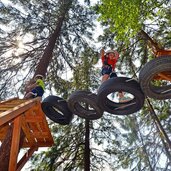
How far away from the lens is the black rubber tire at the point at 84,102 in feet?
21.6

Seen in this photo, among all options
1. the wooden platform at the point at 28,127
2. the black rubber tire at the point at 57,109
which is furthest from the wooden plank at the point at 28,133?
the black rubber tire at the point at 57,109

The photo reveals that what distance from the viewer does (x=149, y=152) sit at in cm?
1523

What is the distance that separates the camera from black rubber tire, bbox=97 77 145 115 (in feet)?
19.1

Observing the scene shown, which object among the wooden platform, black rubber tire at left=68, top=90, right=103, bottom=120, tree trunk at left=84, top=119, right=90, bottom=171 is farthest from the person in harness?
tree trunk at left=84, top=119, right=90, bottom=171

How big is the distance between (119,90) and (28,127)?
283cm

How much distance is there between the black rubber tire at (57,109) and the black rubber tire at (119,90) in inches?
52.3

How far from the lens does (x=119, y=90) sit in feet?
19.4

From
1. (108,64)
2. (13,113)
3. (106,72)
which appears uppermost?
(108,64)

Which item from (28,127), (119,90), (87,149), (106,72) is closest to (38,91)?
(28,127)

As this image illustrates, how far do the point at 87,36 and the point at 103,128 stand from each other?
4963 mm

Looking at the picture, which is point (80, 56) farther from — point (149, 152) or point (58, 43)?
point (149, 152)

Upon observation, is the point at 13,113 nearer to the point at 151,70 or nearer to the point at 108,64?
the point at 151,70

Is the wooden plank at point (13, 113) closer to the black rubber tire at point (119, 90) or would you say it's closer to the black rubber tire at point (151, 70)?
the black rubber tire at point (119, 90)

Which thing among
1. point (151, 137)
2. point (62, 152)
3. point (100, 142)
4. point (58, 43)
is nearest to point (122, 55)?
point (58, 43)
